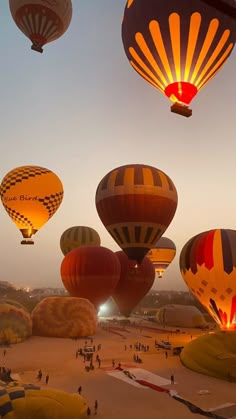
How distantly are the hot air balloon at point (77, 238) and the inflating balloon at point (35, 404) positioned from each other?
37.6m

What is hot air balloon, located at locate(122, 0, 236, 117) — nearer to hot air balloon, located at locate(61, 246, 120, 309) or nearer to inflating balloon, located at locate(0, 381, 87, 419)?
inflating balloon, located at locate(0, 381, 87, 419)

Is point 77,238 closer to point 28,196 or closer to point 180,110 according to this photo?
point 28,196

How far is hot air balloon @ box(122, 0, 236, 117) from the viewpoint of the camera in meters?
14.3

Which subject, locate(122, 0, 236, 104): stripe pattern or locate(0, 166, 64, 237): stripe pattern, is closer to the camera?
locate(122, 0, 236, 104): stripe pattern

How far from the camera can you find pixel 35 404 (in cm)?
1082

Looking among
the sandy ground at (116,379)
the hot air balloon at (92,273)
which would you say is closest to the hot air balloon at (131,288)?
the hot air balloon at (92,273)

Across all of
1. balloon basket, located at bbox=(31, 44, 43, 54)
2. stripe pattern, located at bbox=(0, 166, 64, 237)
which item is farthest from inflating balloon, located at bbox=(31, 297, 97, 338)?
balloon basket, located at bbox=(31, 44, 43, 54)

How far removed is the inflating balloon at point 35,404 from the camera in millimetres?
10516

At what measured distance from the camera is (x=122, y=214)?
26297mm

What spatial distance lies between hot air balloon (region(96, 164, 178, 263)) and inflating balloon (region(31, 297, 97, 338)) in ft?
35.1

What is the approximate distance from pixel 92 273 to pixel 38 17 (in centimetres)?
2231

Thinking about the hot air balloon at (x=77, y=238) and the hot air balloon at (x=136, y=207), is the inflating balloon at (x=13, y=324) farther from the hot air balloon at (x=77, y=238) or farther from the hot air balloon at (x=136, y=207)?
the hot air balloon at (x=77, y=238)

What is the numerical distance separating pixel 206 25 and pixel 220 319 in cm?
1882

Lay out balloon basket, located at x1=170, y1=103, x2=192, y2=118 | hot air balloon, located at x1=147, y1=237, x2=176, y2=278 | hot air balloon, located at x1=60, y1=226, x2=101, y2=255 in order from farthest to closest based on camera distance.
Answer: hot air balloon, located at x1=147, y1=237, x2=176, y2=278
hot air balloon, located at x1=60, y1=226, x2=101, y2=255
balloon basket, located at x1=170, y1=103, x2=192, y2=118
